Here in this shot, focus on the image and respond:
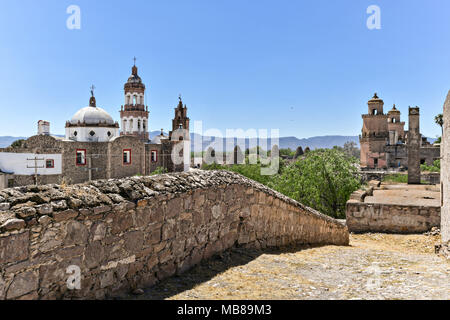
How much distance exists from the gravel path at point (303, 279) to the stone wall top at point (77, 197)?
1141 millimetres

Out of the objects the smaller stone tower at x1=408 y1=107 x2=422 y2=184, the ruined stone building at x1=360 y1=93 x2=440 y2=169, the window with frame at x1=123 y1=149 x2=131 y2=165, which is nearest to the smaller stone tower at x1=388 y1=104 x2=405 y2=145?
the ruined stone building at x1=360 y1=93 x2=440 y2=169

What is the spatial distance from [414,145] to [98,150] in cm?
3350

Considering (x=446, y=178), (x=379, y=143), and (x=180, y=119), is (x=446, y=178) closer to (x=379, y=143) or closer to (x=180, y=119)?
(x=379, y=143)

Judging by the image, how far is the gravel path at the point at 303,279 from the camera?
4.19 meters

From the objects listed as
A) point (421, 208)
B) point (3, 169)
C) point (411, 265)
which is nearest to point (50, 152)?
point (3, 169)

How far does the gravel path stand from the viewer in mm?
4191

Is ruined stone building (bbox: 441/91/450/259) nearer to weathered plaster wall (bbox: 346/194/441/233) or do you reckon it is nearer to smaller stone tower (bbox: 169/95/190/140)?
weathered plaster wall (bbox: 346/194/441/233)

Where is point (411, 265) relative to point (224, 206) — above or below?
below

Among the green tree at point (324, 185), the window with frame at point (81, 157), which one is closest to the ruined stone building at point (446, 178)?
the green tree at point (324, 185)

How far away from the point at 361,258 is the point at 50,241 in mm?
5956

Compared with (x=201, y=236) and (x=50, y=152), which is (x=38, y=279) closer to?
(x=201, y=236)

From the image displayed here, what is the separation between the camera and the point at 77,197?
357 cm

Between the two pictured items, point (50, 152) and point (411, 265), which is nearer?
point (411, 265)

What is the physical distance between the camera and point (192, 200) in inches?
204
